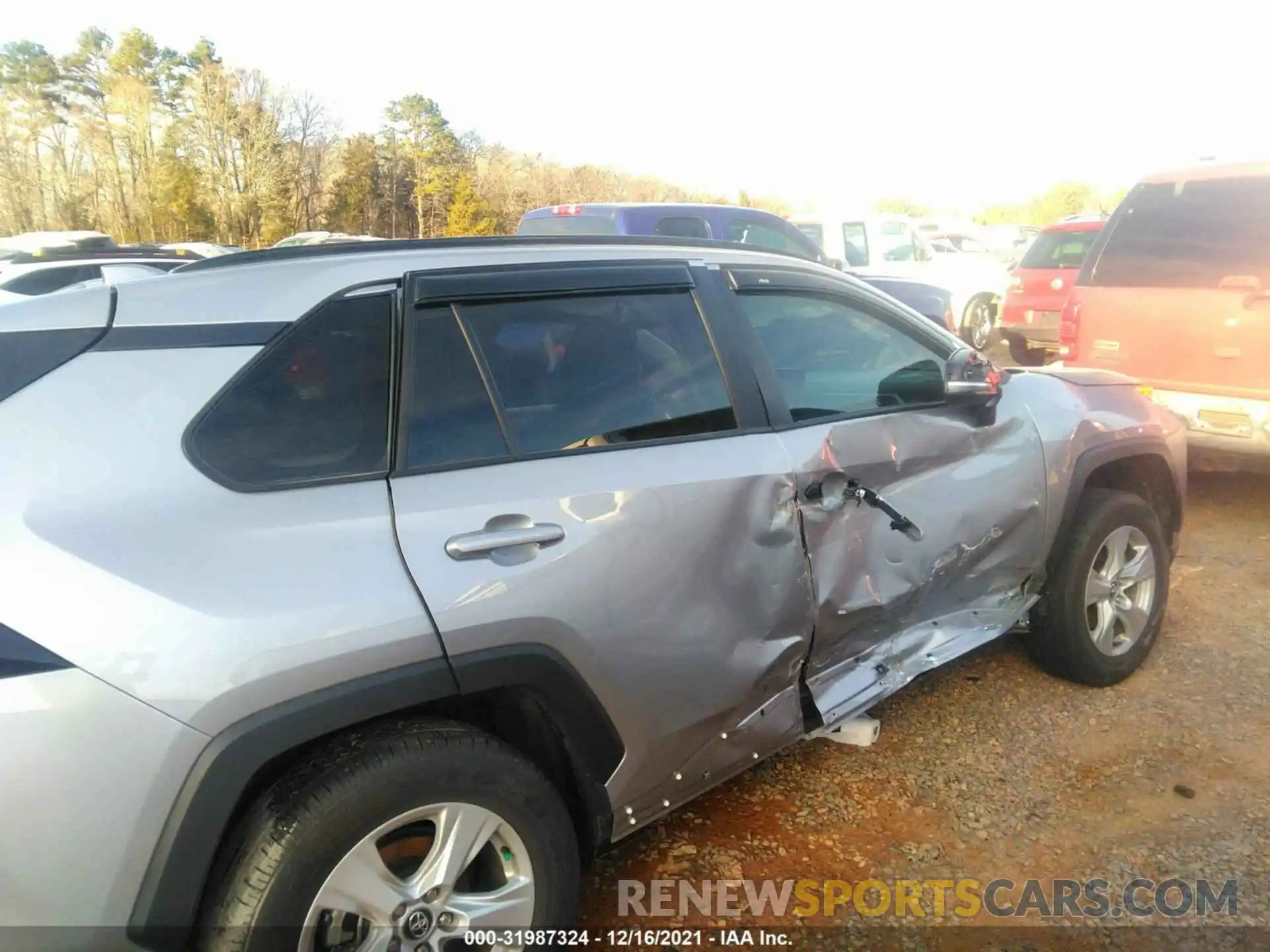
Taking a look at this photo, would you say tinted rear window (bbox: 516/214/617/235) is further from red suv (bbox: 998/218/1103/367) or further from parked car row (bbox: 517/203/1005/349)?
red suv (bbox: 998/218/1103/367)

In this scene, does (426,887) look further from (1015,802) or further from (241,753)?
(1015,802)

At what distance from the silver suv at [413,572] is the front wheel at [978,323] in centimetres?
1043

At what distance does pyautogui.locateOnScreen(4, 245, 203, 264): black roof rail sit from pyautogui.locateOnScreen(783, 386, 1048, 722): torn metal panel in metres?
9.94

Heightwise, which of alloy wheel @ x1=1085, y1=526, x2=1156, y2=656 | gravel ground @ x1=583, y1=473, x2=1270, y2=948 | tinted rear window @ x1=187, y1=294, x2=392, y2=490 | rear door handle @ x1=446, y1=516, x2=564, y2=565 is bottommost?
gravel ground @ x1=583, y1=473, x2=1270, y2=948

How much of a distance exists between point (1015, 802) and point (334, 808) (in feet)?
7.35

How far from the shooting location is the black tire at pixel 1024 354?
35.1 ft

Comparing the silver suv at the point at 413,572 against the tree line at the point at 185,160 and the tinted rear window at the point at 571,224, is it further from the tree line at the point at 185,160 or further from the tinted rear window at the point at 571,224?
the tree line at the point at 185,160

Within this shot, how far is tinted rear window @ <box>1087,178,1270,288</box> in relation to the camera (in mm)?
5133

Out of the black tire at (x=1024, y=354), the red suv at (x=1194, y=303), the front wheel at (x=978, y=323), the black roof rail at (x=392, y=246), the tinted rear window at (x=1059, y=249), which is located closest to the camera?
the black roof rail at (x=392, y=246)

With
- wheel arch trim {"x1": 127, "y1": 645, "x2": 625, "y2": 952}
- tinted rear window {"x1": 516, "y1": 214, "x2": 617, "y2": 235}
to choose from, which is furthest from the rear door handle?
tinted rear window {"x1": 516, "y1": 214, "x2": 617, "y2": 235}

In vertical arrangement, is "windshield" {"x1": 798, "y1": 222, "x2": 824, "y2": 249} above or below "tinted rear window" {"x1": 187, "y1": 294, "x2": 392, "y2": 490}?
above

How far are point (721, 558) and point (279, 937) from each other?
1283mm

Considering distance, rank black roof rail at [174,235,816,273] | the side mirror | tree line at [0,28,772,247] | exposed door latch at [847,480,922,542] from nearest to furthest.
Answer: black roof rail at [174,235,816,273] < exposed door latch at [847,480,922,542] < the side mirror < tree line at [0,28,772,247]

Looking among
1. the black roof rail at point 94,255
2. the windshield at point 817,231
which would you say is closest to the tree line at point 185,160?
the black roof rail at point 94,255
